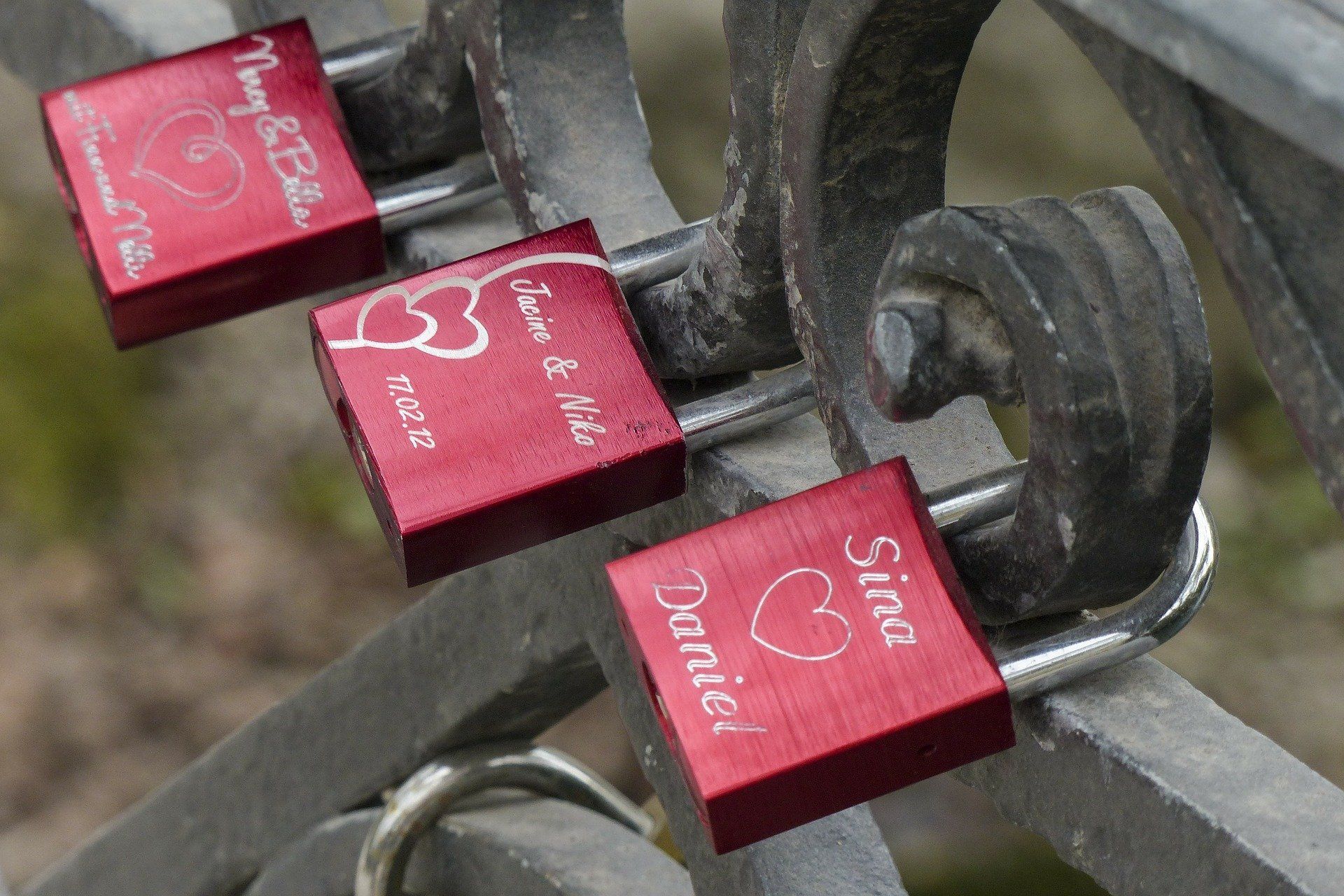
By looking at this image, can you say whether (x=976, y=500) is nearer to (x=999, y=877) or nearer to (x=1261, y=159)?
(x=1261, y=159)

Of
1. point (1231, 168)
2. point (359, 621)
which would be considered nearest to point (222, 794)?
point (1231, 168)

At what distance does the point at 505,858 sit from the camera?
2.51 ft

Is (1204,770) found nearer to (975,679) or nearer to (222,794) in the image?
(975,679)

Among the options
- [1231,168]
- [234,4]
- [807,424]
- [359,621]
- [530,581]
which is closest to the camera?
[1231,168]

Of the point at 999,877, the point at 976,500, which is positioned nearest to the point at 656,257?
the point at 976,500

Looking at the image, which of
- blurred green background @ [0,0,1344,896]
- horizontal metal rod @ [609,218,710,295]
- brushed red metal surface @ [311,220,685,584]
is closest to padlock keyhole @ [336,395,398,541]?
brushed red metal surface @ [311,220,685,584]

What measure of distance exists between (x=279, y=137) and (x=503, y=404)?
20cm

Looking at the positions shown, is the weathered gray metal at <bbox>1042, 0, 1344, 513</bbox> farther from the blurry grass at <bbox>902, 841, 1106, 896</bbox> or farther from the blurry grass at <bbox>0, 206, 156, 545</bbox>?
the blurry grass at <bbox>0, 206, 156, 545</bbox>

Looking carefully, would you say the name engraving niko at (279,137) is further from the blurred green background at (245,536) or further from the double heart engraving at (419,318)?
the blurred green background at (245,536)

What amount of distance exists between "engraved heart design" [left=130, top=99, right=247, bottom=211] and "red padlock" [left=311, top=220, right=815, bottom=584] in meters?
0.13

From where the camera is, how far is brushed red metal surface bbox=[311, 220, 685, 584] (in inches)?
20.8

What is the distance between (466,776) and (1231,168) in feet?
1.77

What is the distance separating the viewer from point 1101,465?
16.8 inches

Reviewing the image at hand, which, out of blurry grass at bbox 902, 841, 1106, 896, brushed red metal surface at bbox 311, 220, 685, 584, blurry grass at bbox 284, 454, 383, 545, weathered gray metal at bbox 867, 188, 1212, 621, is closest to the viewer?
weathered gray metal at bbox 867, 188, 1212, 621
